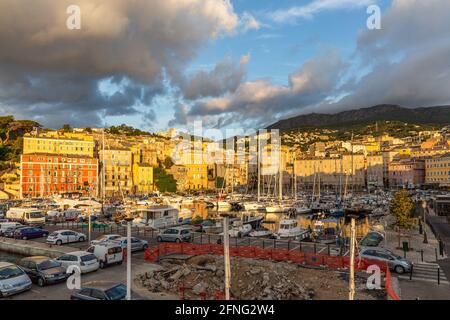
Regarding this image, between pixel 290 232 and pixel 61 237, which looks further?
pixel 290 232

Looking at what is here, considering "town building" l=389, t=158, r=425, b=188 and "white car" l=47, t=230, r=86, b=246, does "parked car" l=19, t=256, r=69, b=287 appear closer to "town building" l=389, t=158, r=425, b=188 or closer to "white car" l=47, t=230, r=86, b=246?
"white car" l=47, t=230, r=86, b=246

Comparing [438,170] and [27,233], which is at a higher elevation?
[438,170]

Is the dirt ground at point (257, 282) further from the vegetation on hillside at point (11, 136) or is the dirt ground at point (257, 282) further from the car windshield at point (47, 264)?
the vegetation on hillside at point (11, 136)

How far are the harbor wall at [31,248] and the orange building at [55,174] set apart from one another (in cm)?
6435

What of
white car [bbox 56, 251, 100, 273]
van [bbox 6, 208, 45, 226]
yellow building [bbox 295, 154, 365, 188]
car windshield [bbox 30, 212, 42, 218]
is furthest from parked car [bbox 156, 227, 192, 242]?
yellow building [bbox 295, 154, 365, 188]

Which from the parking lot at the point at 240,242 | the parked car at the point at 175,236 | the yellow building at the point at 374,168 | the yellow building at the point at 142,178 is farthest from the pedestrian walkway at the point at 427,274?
the yellow building at the point at 374,168

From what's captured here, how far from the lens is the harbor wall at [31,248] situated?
27.0 meters

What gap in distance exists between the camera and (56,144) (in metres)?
123

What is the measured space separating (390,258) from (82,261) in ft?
59.1

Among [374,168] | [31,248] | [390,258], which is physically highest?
[374,168]

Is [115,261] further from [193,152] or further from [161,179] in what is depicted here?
[193,152]

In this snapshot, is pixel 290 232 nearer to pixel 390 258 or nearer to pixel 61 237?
pixel 390 258

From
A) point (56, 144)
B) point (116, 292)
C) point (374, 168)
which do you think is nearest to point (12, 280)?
point (116, 292)

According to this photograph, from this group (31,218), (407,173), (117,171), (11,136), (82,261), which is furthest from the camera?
(407,173)
